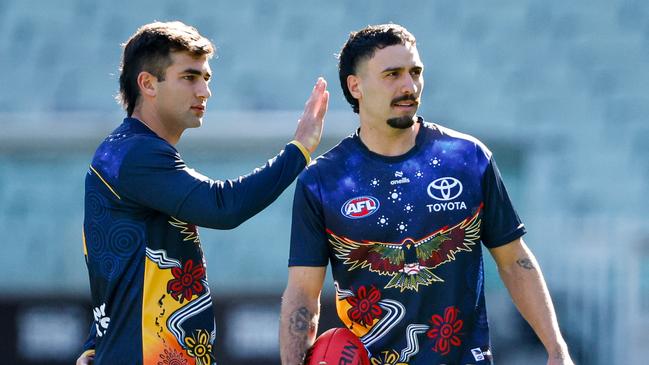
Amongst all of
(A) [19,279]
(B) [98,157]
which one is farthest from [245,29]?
(B) [98,157]

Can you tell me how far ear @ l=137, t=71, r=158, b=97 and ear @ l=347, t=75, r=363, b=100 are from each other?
75 centimetres

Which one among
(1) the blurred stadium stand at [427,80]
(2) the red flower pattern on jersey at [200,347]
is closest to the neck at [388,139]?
(2) the red flower pattern on jersey at [200,347]

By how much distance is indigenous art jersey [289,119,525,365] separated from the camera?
4.59m

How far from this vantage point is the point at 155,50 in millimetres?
4793

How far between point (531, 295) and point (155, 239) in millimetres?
1413

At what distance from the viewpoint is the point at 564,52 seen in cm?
1078

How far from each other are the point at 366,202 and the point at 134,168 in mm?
867

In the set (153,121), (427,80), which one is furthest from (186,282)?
(427,80)

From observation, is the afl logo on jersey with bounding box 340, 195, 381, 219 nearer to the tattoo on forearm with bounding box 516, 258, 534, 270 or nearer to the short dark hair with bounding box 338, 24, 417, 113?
the short dark hair with bounding box 338, 24, 417, 113

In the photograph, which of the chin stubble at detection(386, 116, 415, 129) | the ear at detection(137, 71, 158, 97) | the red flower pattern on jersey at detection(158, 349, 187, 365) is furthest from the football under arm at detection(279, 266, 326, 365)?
the ear at detection(137, 71, 158, 97)

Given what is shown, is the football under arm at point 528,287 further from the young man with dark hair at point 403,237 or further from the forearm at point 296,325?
the forearm at point 296,325

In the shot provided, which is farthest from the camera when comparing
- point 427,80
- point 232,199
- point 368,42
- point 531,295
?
point 427,80

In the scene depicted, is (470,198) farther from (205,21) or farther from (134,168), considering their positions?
(205,21)

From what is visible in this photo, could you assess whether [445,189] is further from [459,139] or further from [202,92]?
[202,92]
